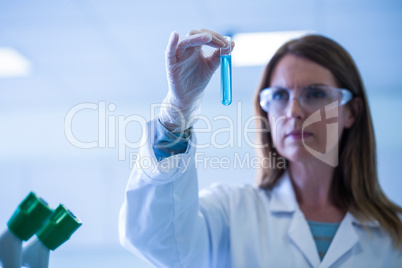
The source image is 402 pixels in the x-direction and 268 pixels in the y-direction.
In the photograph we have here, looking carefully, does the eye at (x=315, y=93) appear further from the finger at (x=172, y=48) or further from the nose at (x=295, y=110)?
the finger at (x=172, y=48)

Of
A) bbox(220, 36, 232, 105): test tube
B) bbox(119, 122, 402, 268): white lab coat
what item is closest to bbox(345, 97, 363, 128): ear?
bbox(119, 122, 402, 268): white lab coat

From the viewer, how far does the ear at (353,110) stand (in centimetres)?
125

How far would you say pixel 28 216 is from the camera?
60cm

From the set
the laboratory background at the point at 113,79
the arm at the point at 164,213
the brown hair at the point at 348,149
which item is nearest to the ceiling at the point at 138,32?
the laboratory background at the point at 113,79

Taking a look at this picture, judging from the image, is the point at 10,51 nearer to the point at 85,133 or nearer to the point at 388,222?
the point at 85,133

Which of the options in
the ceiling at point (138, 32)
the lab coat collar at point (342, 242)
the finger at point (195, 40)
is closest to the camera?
the finger at point (195, 40)

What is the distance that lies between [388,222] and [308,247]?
1.06 feet

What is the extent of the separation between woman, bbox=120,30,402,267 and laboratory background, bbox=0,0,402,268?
0.69 ft

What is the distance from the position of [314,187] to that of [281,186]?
0.12 m

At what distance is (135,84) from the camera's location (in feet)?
12.5

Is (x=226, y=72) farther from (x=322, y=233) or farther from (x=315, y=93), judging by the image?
(x=322, y=233)

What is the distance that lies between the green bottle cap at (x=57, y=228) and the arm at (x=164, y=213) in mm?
273

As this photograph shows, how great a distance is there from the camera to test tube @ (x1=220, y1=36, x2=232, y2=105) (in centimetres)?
85

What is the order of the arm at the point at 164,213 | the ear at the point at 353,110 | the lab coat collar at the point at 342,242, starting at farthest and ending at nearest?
the ear at the point at 353,110 < the lab coat collar at the point at 342,242 < the arm at the point at 164,213
